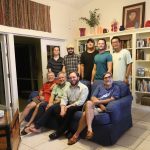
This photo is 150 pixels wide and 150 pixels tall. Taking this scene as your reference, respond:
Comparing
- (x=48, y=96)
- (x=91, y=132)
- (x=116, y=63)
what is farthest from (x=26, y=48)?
(x=91, y=132)

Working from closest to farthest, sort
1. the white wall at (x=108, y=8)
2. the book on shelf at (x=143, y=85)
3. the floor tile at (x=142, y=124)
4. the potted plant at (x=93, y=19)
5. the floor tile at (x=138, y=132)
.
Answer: the floor tile at (x=138, y=132), the floor tile at (x=142, y=124), the book on shelf at (x=143, y=85), the white wall at (x=108, y=8), the potted plant at (x=93, y=19)

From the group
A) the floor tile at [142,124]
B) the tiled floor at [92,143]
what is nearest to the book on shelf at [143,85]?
the floor tile at [142,124]

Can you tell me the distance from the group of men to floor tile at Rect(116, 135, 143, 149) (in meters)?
0.57

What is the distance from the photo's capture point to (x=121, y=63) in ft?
11.4

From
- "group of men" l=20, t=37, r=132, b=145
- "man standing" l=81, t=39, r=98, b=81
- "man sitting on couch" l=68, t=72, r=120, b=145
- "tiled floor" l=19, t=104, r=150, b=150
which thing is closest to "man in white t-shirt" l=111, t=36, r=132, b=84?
"group of men" l=20, t=37, r=132, b=145

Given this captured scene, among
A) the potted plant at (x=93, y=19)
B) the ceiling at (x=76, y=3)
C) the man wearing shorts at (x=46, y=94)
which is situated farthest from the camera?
the potted plant at (x=93, y=19)

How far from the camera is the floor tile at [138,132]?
2972 mm

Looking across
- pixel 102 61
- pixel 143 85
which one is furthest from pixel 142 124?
pixel 102 61

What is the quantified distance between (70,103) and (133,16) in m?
2.89

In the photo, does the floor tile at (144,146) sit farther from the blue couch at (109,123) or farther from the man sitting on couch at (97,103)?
the man sitting on couch at (97,103)

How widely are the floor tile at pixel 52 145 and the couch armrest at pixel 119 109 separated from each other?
84 cm

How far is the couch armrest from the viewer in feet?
8.61

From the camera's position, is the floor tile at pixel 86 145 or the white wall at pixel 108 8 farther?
the white wall at pixel 108 8

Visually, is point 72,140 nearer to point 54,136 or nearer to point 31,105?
point 54,136
